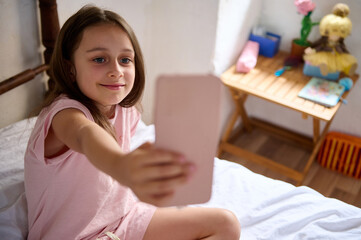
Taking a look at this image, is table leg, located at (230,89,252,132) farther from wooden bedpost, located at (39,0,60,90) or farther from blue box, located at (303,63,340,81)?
wooden bedpost, located at (39,0,60,90)

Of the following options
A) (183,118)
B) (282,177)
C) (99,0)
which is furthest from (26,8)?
(282,177)

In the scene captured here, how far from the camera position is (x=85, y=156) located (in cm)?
101

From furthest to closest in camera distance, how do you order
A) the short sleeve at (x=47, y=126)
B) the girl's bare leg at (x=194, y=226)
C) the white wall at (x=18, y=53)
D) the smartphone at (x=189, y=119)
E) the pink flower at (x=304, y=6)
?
1. the pink flower at (x=304, y=6)
2. the white wall at (x=18, y=53)
3. the girl's bare leg at (x=194, y=226)
4. the short sleeve at (x=47, y=126)
5. the smartphone at (x=189, y=119)

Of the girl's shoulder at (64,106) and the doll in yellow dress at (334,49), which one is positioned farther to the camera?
the doll in yellow dress at (334,49)

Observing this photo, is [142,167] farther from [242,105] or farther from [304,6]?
[242,105]

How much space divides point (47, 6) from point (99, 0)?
31 centimetres

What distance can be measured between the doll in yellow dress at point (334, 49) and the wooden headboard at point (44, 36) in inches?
47.4

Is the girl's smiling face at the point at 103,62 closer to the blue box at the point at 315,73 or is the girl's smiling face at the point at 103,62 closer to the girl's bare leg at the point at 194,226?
the girl's bare leg at the point at 194,226

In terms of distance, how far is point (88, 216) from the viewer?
108 centimetres

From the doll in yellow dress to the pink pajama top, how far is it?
119 centimetres

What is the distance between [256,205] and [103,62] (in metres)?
0.71

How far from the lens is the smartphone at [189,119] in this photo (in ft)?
2.03

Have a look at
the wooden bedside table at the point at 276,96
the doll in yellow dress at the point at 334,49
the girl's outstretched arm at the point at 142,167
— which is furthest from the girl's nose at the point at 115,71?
the doll in yellow dress at the point at 334,49

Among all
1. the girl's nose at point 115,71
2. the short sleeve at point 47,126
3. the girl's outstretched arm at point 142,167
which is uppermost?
the girl's nose at point 115,71
